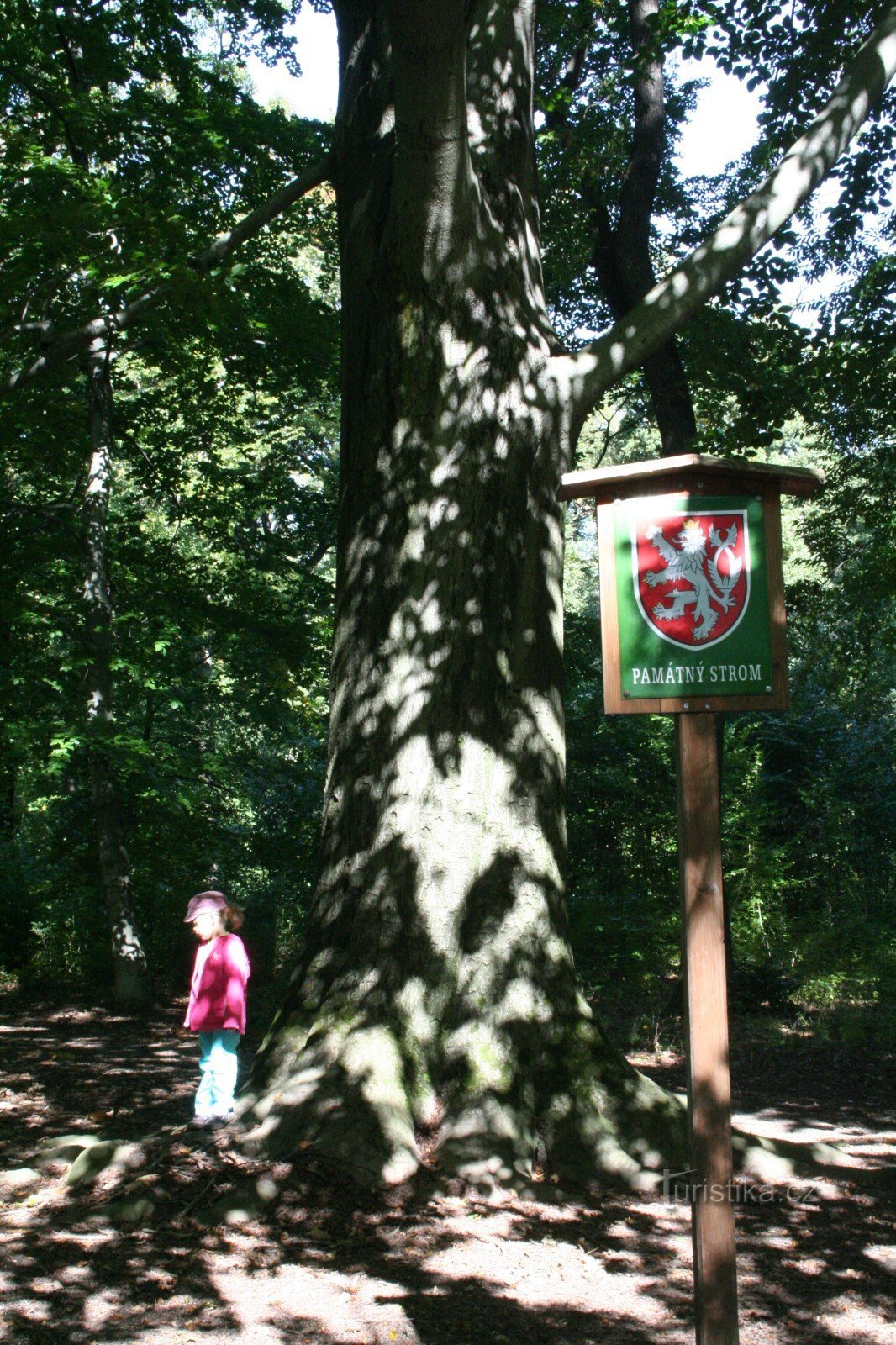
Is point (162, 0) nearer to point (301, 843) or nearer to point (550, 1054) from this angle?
point (301, 843)

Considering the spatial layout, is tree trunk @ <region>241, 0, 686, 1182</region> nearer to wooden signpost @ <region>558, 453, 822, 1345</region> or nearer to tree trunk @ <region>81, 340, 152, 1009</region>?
wooden signpost @ <region>558, 453, 822, 1345</region>

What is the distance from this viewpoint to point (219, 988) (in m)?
6.86

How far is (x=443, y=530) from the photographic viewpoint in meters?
6.05

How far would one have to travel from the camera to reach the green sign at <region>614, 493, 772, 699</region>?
3.66m

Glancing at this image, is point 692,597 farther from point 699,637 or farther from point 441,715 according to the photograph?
point 441,715

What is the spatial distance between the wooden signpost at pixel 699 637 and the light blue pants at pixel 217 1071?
378 centimetres

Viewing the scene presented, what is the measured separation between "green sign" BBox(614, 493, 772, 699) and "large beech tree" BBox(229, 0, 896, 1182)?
1693 millimetres

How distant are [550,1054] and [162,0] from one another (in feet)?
39.2

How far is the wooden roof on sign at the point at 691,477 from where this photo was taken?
3674mm

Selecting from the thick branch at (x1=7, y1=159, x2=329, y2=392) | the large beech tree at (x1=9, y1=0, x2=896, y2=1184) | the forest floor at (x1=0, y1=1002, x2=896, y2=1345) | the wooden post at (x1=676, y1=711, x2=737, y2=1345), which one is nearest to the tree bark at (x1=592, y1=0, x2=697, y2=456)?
the thick branch at (x1=7, y1=159, x2=329, y2=392)

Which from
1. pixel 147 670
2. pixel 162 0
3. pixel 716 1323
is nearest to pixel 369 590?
pixel 716 1323

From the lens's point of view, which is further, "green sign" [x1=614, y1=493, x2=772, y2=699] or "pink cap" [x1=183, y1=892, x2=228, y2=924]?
"pink cap" [x1=183, y1=892, x2=228, y2=924]

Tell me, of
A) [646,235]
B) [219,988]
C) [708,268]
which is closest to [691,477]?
[708,268]

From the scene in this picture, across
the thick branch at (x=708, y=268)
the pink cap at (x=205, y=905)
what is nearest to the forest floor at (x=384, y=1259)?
the pink cap at (x=205, y=905)
